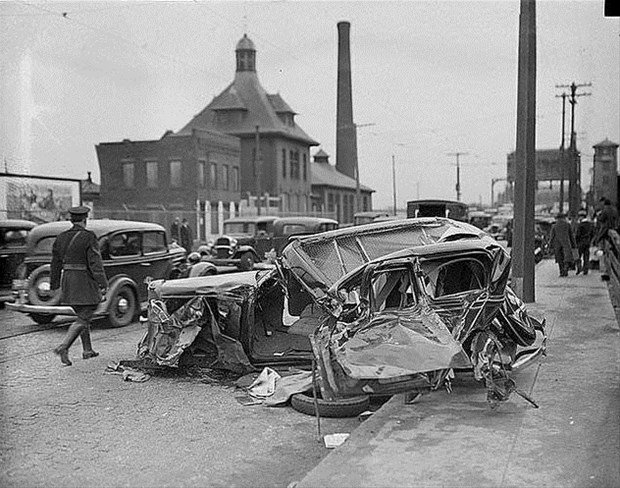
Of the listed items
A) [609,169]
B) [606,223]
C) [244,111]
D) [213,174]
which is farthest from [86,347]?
[244,111]

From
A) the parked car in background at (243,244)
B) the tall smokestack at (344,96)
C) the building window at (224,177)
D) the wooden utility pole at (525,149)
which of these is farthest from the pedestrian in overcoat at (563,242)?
the tall smokestack at (344,96)

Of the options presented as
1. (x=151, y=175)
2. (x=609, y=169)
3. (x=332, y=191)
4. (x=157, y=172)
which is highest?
(x=157, y=172)

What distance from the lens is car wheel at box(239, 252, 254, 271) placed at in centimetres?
1764

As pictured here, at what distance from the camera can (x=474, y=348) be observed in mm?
6988

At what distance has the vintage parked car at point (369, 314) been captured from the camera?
6.11 metres

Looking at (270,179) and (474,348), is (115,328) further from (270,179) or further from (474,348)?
(270,179)

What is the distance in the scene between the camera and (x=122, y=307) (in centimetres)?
1249

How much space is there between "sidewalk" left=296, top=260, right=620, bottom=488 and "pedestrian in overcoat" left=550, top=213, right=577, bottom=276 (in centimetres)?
1071

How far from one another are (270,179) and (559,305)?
142 feet

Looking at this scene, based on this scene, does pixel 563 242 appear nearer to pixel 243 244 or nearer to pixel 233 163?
pixel 243 244

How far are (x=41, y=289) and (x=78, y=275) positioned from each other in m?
3.19

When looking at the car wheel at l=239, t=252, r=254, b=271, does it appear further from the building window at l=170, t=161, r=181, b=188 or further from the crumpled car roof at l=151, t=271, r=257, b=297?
the building window at l=170, t=161, r=181, b=188

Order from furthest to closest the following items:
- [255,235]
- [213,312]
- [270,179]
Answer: [270,179] → [255,235] → [213,312]

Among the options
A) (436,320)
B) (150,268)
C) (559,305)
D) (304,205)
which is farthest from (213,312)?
(304,205)
